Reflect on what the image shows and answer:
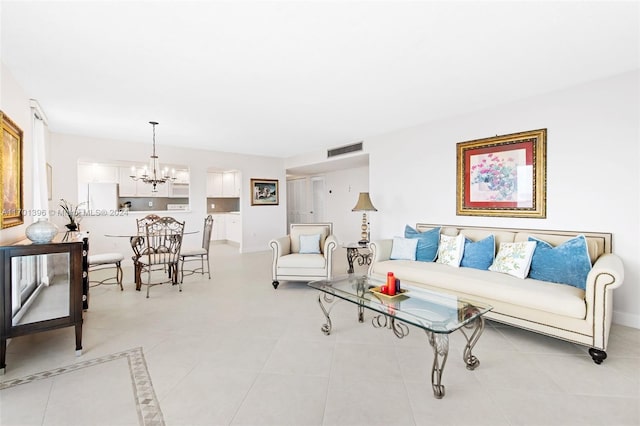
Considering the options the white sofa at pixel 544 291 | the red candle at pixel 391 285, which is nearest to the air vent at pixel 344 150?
the white sofa at pixel 544 291

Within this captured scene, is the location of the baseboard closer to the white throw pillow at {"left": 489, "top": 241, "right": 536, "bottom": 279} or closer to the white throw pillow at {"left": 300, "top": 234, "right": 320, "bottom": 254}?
the white throw pillow at {"left": 489, "top": 241, "right": 536, "bottom": 279}

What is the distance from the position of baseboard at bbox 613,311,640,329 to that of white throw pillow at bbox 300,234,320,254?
10.9ft

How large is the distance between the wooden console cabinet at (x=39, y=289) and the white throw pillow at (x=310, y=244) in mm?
2667

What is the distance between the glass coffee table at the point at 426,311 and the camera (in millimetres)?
1773

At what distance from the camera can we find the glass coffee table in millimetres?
1773

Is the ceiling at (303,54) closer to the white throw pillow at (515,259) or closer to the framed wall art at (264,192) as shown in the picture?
the white throw pillow at (515,259)

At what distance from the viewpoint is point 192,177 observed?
620 centimetres

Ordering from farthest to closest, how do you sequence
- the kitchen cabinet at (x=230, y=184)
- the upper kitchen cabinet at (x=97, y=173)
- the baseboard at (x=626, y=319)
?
1. the kitchen cabinet at (x=230, y=184)
2. the upper kitchen cabinet at (x=97, y=173)
3. the baseboard at (x=626, y=319)

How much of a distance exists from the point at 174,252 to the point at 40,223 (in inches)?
78.3

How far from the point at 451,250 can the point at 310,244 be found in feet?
6.37

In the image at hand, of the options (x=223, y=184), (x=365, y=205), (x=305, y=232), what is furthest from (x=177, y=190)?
(x=365, y=205)

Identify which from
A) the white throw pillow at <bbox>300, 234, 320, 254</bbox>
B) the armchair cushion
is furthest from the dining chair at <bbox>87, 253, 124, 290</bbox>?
the white throw pillow at <bbox>300, 234, 320, 254</bbox>

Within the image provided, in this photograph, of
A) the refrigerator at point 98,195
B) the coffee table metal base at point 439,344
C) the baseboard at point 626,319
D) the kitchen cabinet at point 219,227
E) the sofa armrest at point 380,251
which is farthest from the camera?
the kitchen cabinet at point 219,227

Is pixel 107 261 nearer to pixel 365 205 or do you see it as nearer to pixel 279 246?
pixel 279 246
